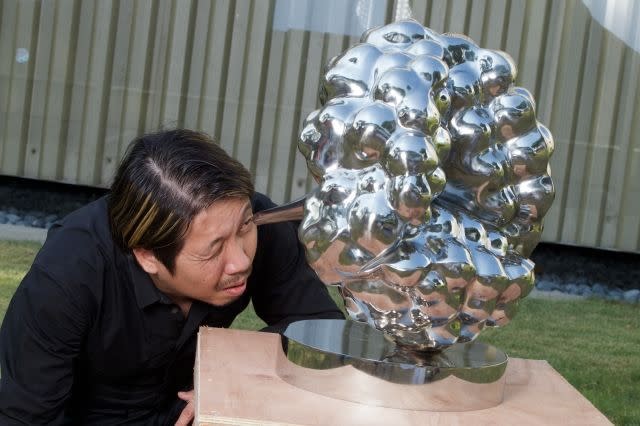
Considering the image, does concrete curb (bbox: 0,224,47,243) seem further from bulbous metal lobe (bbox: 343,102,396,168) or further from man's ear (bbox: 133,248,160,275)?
bulbous metal lobe (bbox: 343,102,396,168)

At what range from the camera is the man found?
1981 millimetres

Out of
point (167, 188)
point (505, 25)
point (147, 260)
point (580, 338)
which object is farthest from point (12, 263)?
point (167, 188)

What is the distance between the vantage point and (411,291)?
162 centimetres

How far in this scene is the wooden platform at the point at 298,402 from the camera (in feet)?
5.09

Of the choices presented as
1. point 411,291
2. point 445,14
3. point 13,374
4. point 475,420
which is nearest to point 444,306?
point 411,291

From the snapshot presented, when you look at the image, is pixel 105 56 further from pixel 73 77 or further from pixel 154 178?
pixel 154 178

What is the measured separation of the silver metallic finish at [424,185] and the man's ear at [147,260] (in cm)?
52

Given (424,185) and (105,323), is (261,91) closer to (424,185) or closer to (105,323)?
(105,323)

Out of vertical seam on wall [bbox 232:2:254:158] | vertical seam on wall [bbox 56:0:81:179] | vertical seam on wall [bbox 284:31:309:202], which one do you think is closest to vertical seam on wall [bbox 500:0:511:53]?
vertical seam on wall [bbox 284:31:309:202]

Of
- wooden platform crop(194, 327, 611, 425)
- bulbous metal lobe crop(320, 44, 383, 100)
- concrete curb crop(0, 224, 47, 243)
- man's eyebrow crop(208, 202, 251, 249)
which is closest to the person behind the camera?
wooden platform crop(194, 327, 611, 425)

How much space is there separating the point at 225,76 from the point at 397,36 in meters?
3.83

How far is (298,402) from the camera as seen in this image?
1642mm

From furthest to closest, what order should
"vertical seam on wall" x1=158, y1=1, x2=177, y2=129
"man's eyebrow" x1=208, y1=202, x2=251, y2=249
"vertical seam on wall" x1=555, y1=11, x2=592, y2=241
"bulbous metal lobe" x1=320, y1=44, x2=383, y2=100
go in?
"vertical seam on wall" x1=555, y1=11, x2=592, y2=241, "vertical seam on wall" x1=158, y1=1, x2=177, y2=129, "man's eyebrow" x1=208, y1=202, x2=251, y2=249, "bulbous metal lobe" x1=320, y1=44, x2=383, y2=100

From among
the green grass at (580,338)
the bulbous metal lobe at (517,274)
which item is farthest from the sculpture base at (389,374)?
the green grass at (580,338)
